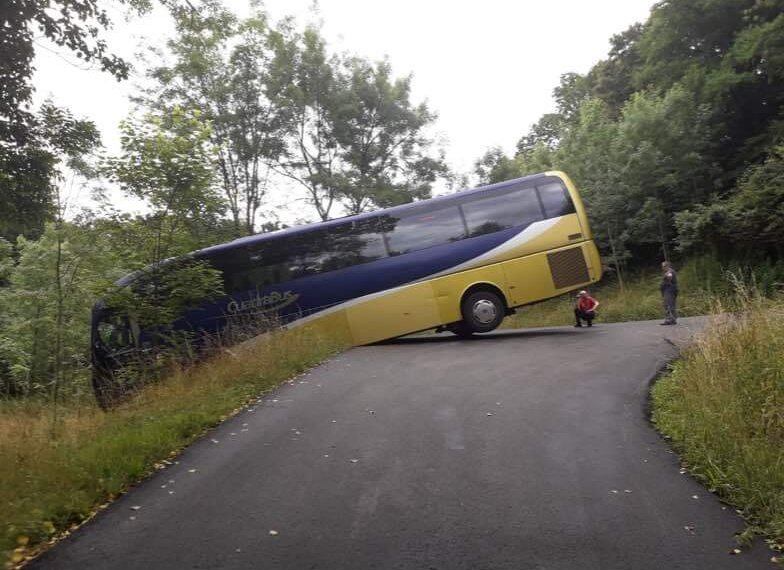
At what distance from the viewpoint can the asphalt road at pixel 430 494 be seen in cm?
362

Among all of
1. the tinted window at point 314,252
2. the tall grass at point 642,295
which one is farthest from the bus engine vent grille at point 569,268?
the tall grass at point 642,295

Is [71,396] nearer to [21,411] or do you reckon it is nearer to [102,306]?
[21,411]

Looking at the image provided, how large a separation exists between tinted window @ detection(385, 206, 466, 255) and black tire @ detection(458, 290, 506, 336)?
1.53 metres

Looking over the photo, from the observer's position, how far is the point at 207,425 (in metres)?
6.63

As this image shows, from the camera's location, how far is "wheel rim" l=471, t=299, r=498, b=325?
47.1ft

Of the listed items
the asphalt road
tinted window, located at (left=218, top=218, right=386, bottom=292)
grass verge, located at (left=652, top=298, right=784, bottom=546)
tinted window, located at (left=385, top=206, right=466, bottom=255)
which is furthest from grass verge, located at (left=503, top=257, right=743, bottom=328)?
the asphalt road

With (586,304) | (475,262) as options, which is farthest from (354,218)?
(586,304)

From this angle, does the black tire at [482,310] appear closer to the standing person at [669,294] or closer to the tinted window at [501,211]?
the tinted window at [501,211]

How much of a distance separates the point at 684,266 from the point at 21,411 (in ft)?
76.1

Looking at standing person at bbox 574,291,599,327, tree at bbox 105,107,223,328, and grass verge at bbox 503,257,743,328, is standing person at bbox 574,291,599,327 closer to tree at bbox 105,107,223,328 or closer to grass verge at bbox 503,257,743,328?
grass verge at bbox 503,257,743,328

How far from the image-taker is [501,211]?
47.0ft

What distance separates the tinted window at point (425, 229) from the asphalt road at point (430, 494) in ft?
23.6

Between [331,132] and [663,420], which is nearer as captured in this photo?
[663,420]

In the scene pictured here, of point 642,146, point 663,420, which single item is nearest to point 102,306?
point 663,420
